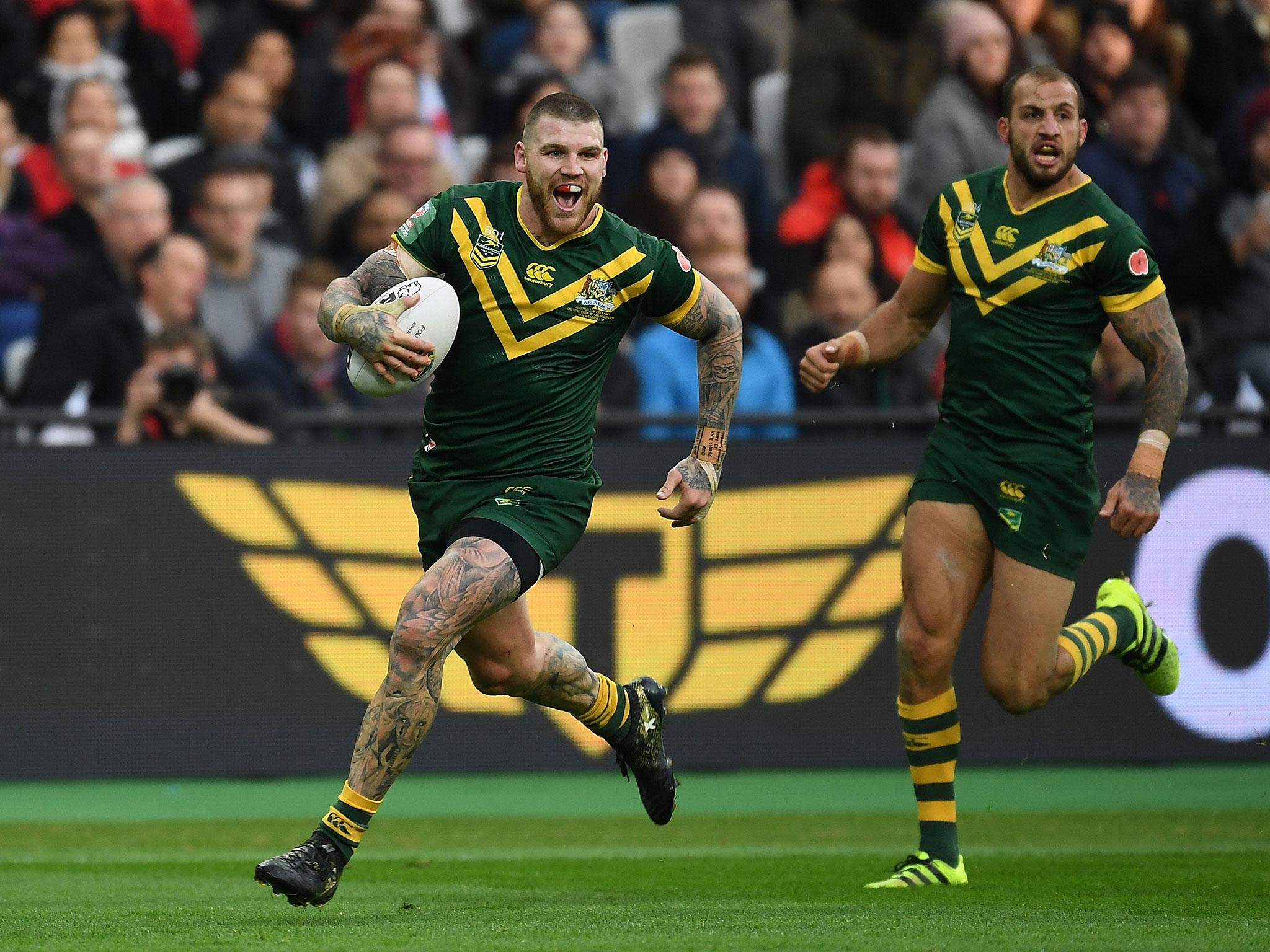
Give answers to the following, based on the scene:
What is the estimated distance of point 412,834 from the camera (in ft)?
30.0

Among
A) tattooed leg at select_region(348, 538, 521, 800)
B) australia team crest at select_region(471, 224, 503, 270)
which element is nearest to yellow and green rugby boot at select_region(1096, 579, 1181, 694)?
tattooed leg at select_region(348, 538, 521, 800)

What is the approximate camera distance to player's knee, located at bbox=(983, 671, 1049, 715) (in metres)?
7.14

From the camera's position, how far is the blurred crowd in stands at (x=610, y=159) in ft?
38.3

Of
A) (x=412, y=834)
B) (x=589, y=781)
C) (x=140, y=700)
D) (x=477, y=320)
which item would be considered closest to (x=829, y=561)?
(x=589, y=781)

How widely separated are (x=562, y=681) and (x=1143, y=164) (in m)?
7.93

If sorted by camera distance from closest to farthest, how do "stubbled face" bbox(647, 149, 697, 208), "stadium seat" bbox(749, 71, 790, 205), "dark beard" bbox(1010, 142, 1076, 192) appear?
"dark beard" bbox(1010, 142, 1076, 192), "stubbled face" bbox(647, 149, 697, 208), "stadium seat" bbox(749, 71, 790, 205)

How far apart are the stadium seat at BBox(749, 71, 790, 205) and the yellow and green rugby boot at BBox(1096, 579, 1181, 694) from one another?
21.5 ft

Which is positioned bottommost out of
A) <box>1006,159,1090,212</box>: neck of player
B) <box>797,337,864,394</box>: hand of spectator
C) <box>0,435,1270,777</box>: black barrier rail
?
<box>0,435,1270,777</box>: black barrier rail

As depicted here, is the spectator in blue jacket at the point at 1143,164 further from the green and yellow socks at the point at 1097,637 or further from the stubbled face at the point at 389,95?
the green and yellow socks at the point at 1097,637

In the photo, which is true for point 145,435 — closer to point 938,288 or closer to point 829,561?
point 829,561

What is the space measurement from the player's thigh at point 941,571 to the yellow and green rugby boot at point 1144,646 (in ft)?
3.25

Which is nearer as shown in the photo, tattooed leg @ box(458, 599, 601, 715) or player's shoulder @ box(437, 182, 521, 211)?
player's shoulder @ box(437, 182, 521, 211)

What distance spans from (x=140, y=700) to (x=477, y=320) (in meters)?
4.75

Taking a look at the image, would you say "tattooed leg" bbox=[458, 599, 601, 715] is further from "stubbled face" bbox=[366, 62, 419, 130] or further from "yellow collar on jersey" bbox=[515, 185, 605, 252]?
"stubbled face" bbox=[366, 62, 419, 130]
